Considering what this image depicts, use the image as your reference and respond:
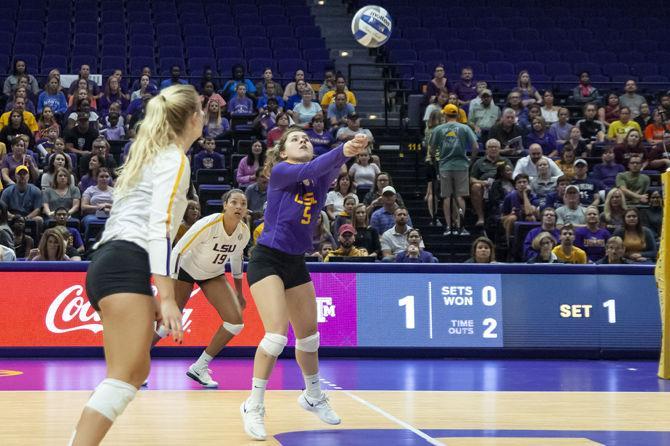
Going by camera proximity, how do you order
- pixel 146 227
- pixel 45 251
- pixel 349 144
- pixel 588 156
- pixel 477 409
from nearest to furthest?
pixel 146 227 < pixel 349 144 < pixel 477 409 < pixel 45 251 < pixel 588 156

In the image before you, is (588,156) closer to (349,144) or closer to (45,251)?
(45,251)

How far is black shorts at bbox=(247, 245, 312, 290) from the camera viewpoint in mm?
7236

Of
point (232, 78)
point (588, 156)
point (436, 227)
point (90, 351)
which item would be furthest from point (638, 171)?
point (90, 351)

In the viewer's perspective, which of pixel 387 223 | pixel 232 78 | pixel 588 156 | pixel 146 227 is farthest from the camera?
pixel 232 78

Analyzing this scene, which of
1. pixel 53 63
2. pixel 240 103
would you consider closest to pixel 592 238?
pixel 240 103

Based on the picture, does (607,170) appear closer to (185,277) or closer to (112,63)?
(185,277)

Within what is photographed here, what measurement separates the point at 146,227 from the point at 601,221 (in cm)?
1166

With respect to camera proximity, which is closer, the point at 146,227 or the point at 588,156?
the point at 146,227

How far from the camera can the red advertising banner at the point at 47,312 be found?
12141 millimetres

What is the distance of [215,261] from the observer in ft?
32.0

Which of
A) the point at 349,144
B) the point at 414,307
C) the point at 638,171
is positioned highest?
the point at 638,171

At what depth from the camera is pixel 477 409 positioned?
8297 millimetres

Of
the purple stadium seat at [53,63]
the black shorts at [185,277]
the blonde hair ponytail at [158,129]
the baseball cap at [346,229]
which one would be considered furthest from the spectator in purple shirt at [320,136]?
the blonde hair ponytail at [158,129]

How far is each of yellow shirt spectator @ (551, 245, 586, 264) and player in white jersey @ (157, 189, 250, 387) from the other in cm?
558
